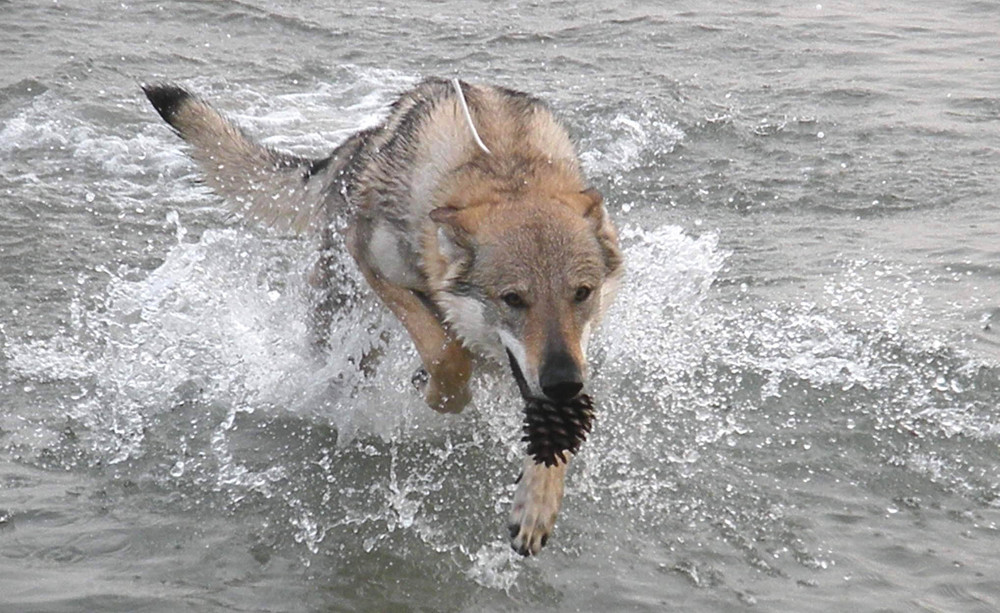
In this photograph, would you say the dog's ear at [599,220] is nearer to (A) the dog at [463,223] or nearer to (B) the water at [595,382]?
(A) the dog at [463,223]

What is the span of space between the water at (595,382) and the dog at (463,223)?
290mm

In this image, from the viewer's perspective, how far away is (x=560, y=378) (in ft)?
11.0

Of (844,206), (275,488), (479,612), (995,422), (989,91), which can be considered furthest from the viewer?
(989,91)

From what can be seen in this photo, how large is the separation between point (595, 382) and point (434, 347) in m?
1.06

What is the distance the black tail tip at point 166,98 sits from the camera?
4.88 metres

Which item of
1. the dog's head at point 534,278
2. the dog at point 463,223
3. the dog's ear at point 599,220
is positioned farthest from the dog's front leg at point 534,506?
the dog's ear at point 599,220

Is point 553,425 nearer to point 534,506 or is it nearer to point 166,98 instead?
point 534,506

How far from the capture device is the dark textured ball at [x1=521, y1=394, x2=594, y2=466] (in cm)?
345

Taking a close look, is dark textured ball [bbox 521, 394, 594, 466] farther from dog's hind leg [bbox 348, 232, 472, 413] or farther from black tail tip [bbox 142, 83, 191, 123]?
black tail tip [bbox 142, 83, 191, 123]

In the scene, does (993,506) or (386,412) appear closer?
(993,506)

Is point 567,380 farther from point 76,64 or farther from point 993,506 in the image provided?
point 76,64

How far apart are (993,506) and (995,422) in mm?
566

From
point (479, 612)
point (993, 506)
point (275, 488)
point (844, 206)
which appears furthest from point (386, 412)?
point (844, 206)

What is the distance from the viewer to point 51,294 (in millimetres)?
5477
